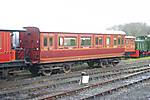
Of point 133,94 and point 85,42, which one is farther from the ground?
point 85,42

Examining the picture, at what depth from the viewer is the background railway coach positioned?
65.5 feet

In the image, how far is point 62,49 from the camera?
69.9ft

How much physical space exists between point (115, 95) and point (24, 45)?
9.56 metres

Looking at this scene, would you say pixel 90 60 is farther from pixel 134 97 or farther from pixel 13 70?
pixel 134 97

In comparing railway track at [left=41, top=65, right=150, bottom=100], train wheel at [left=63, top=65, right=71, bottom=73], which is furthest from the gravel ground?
train wheel at [left=63, top=65, right=71, bottom=73]

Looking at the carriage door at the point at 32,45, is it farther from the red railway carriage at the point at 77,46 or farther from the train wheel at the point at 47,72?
the train wheel at the point at 47,72

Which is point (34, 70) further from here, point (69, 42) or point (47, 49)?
point (69, 42)

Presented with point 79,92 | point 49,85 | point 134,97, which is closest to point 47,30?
point 49,85

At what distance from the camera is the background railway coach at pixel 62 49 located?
1997 centimetres

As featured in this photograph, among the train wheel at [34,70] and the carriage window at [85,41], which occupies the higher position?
the carriage window at [85,41]

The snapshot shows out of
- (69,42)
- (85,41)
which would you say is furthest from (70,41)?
(85,41)

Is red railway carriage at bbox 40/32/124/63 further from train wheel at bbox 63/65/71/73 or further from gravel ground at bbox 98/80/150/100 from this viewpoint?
gravel ground at bbox 98/80/150/100

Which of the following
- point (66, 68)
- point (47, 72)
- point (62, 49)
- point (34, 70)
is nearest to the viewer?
point (34, 70)

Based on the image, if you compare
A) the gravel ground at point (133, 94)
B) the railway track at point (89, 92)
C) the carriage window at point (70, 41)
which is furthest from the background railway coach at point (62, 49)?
the gravel ground at point (133, 94)
